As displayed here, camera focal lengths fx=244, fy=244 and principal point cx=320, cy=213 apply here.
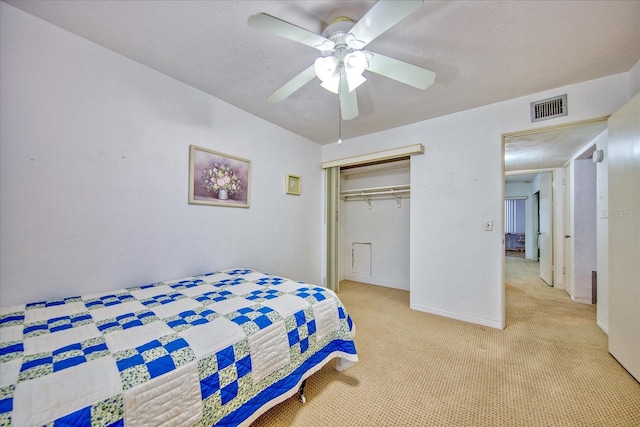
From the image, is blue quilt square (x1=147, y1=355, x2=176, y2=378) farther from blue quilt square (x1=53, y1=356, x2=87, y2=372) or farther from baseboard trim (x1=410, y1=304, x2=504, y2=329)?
baseboard trim (x1=410, y1=304, x2=504, y2=329)

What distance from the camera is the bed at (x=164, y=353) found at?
2.52ft

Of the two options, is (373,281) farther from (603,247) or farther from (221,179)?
(221,179)

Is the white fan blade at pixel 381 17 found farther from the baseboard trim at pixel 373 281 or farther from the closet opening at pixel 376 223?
the baseboard trim at pixel 373 281

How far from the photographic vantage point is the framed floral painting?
2256mm

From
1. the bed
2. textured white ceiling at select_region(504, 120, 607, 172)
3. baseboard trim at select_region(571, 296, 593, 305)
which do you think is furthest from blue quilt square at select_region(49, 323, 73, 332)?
baseboard trim at select_region(571, 296, 593, 305)

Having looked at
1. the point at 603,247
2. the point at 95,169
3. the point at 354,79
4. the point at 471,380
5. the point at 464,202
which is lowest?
the point at 471,380

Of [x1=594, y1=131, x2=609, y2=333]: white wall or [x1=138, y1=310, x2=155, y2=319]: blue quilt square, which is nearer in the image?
[x1=138, y1=310, x2=155, y2=319]: blue quilt square

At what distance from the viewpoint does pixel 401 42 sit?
165cm

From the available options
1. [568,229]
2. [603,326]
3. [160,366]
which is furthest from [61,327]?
[568,229]

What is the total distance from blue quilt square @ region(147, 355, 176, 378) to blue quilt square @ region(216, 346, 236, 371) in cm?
18

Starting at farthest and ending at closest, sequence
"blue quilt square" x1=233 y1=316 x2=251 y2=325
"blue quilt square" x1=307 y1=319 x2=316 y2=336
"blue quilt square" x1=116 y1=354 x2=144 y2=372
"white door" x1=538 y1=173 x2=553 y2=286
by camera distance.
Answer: "white door" x1=538 y1=173 x2=553 y2=286
"blue quilt square" x1=307 y1=319 x2=316 y2=336
"blue quilt square" x1=233 y1=316 x2=251 y2=325
"blue quilt square" x1=116 y1=354 x2=144 y2=372

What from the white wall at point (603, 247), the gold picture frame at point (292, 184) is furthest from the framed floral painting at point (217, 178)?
the white wall at point (603, 247)

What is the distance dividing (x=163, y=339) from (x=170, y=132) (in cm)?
173

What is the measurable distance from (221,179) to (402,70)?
1.88 m
